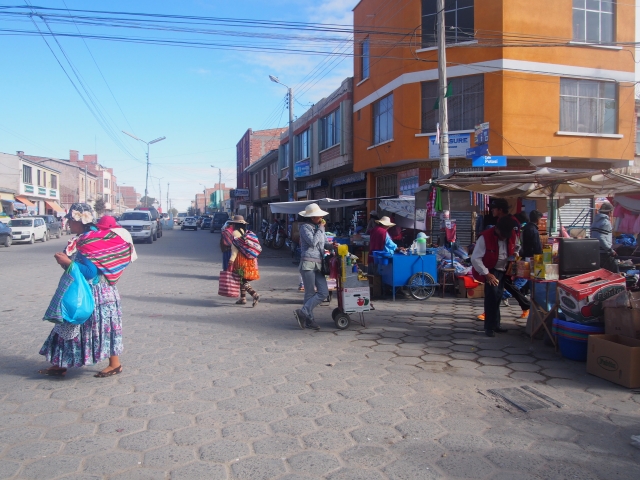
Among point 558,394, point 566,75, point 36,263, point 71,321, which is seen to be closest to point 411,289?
point 558,394

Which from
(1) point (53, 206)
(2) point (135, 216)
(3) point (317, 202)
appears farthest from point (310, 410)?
(1) point (53, 206)

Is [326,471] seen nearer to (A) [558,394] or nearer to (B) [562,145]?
(A) [558,394]

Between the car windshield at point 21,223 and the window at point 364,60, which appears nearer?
the window at point 364,60

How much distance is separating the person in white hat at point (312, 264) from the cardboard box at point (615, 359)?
349 cm

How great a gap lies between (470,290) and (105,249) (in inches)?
310

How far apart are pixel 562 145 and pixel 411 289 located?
8.59 metres

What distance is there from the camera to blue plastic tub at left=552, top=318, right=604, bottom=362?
5.59m

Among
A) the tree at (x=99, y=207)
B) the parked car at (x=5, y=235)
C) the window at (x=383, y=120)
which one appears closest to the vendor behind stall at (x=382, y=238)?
the tree at (x=99, y=207)

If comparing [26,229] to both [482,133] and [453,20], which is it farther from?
[482,133]

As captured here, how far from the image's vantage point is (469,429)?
3.91m

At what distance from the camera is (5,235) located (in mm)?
25562

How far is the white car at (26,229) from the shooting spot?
90.3 ft

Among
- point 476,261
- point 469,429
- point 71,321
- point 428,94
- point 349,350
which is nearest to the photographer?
point 469,429

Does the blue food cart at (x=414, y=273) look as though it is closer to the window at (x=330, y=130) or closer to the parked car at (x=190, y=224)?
the window at (x=330, y=130)
